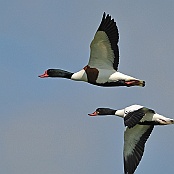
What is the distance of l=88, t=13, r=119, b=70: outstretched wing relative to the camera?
26.4 m

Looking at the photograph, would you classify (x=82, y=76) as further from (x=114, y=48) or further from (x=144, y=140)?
(x=144, y=140)

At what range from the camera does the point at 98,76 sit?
86.2 ft

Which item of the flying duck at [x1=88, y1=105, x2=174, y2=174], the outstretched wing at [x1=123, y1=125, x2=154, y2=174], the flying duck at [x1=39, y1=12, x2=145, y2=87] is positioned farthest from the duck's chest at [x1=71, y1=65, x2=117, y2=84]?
the outstretched wing at [x1=123, y1=125, x2=154, y2=174]

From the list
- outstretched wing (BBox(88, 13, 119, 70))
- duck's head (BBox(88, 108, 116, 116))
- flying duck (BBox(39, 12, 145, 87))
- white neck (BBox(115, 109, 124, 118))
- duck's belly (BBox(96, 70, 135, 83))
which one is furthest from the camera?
duck's head (BBox(88, 108, 116, 116))

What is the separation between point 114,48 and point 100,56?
0.45 metres

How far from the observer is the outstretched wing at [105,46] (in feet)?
86.5

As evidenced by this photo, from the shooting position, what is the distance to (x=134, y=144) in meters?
28.3

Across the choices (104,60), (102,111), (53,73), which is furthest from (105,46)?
(102,111)

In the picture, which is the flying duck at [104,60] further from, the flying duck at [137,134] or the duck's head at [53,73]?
the flying duck at [137,134]

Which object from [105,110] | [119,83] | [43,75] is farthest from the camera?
[105,110]

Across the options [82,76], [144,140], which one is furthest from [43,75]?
[144,140]

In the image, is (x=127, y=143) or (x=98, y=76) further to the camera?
(x=127, y=143)

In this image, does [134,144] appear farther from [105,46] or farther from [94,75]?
[105,46]

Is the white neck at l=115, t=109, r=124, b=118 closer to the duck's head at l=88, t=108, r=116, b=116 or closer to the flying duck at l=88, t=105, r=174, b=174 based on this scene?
the flying duck at l=88, t=105, r=174, b=174
